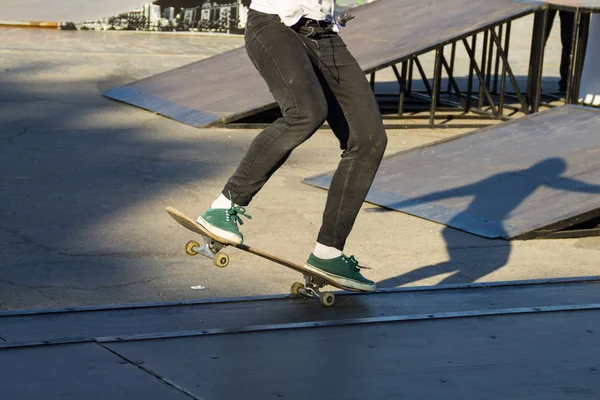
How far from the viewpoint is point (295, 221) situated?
22.9 feet

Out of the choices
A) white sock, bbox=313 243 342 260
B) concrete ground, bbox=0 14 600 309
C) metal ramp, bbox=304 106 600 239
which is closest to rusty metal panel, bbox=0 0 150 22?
concrete ground, bbox=0 14 600 309

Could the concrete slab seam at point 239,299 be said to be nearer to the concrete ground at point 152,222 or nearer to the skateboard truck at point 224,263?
the skateboard truck at point 224,263

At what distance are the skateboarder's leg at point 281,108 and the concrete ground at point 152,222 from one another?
3.65 feet

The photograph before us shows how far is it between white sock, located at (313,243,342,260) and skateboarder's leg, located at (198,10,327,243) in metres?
0.41

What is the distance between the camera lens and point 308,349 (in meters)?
3.84

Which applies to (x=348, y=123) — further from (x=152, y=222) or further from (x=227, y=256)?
(x=152, y=222)

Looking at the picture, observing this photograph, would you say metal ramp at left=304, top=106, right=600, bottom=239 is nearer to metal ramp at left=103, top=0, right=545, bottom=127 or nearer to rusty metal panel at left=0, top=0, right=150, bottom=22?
metal ramp at left=103, top=0, right=545, bottom=127

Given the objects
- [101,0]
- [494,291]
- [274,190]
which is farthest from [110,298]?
[101,0]

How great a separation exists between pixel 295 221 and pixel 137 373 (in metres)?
3.60

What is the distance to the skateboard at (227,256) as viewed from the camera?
4.21 meters

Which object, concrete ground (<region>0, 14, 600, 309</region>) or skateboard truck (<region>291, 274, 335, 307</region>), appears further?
concrete ground (<region>0, 14, 600, 309</region>)

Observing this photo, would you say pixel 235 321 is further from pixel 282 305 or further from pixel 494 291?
pixel 494 291

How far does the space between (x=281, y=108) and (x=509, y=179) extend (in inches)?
146

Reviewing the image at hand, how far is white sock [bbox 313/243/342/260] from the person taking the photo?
14.7 feet
